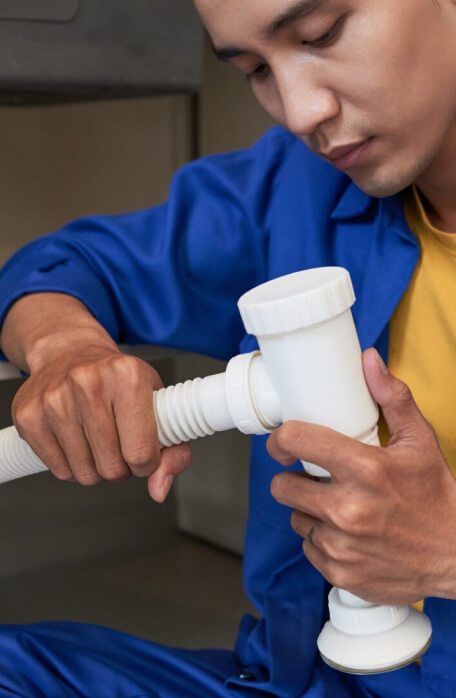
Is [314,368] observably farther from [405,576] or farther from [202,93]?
[202,93]

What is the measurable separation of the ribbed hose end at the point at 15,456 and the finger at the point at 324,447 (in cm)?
23

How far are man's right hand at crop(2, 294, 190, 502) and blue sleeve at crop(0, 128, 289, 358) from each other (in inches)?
8.0

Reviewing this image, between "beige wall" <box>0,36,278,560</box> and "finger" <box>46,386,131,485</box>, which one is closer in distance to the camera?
"finger" <box>46,386,131,485</box>

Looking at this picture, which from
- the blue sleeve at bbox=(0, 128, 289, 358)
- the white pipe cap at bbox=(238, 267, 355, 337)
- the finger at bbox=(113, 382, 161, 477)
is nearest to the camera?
the white pipe cap at bbox=(238, 267, 355, 337)

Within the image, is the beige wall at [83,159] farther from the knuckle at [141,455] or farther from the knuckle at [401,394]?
the knuckle at [401,394]

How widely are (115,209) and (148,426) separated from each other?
0.90 metres

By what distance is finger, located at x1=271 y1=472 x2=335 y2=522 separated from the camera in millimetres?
576

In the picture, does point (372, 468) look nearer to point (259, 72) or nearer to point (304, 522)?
point (304, 522)

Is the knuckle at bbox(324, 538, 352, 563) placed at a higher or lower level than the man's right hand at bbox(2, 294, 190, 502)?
lower

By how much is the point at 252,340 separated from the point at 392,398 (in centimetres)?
33

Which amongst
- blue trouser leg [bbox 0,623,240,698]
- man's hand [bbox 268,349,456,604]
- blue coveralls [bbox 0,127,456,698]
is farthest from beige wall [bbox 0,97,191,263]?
man's hand [bbox 268,349,456,604]

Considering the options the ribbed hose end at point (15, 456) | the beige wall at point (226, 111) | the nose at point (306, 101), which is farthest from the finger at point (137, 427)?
the beige wall at point (226, 111)

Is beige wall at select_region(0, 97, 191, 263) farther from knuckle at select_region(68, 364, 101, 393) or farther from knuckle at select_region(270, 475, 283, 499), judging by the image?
knuckle at select_region(270, 475, 283, 499)

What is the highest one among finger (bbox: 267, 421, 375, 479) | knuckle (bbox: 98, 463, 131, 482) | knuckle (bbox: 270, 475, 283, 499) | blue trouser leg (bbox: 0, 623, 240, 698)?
finger (bbox: 267, 421, 375, 479)
